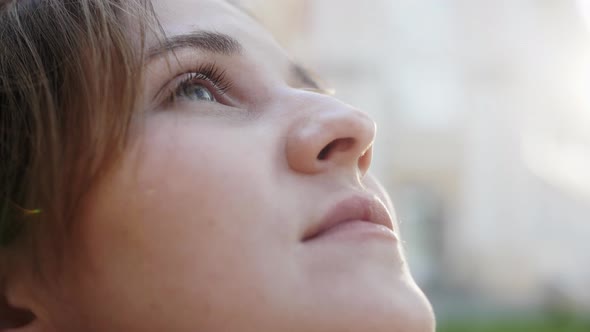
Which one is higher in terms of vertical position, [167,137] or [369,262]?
[167,137]

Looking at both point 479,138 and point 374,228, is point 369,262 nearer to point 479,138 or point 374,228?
point 374,228

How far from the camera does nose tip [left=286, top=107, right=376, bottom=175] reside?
83 centimetres

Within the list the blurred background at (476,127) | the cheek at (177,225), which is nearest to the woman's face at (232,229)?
the cheek at (177,225)

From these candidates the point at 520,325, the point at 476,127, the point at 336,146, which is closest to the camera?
the point at 336,146

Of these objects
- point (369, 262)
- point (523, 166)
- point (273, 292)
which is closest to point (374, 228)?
point (369, 262)

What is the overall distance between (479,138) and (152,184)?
292 inches

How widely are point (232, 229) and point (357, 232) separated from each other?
6.1 inches

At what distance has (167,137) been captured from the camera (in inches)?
33.0

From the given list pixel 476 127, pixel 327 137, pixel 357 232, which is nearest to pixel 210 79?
pixel 327 137

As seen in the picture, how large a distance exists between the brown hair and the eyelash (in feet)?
0.22

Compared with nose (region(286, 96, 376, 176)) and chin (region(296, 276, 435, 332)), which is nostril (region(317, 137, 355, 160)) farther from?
chin (region(296, 276, 435, 332))

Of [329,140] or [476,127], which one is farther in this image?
[476,127]

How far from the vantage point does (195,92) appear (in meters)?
0.92

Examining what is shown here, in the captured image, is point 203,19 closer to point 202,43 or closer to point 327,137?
point 202,43
